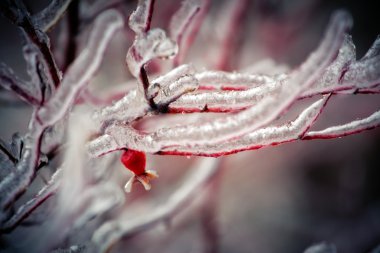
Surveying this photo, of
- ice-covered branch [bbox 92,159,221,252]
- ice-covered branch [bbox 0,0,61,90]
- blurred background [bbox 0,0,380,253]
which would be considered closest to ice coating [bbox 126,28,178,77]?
ice-covered branch [bbox 0,0,61,90]

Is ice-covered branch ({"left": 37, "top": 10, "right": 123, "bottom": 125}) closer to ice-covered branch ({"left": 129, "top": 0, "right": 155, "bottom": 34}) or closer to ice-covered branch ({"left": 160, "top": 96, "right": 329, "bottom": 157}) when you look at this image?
ice-covered branch ({"left": 129, "top": 0, "right": 155, "bottom": 34})

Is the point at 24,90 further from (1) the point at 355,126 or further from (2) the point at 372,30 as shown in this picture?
(2) the point at 372,30

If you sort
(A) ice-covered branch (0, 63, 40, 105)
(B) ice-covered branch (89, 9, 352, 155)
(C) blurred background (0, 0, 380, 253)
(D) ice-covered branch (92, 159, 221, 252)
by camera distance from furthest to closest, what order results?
1. (C) blurred background (0, 0, 380, 253)
2. (D) ice-covered branch (92, 159, 221, 252)
3. (A) ice-covered branch (0, 63, 40, 105)
4. (B) ice-covered branch (89, 9, 352, 155)

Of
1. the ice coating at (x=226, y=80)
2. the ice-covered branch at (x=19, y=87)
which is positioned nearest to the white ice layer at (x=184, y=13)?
the ice coating at (x=226, y=80)

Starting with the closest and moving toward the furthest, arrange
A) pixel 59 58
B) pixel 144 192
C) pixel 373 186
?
pixel 59 58 → pixel 144 192 → pixel 373 186

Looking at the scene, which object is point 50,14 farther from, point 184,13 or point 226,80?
point 226,80

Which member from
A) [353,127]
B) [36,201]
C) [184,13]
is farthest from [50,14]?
[353,127]

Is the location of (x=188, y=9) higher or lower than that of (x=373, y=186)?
higher

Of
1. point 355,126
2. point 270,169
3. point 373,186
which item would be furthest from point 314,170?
point 355,126
